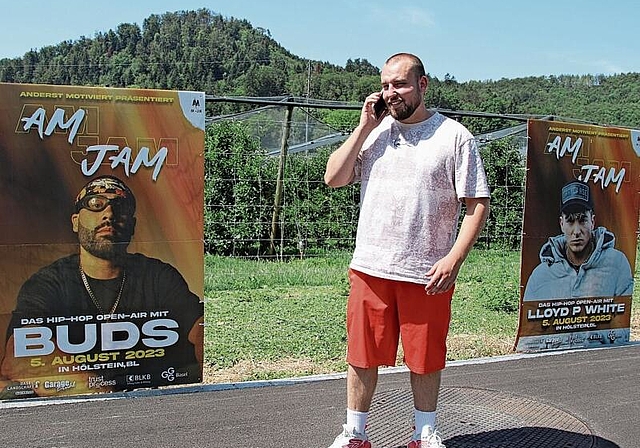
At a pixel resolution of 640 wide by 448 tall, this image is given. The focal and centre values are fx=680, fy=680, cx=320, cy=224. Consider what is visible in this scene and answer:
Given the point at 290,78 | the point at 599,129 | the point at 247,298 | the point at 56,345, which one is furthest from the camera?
the point at 290,78

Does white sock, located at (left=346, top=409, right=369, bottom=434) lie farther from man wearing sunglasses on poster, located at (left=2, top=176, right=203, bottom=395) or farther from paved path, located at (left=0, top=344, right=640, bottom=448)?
man wearing sunglasses on poster, located at (left=2, top=176, right=203, bottom=395)

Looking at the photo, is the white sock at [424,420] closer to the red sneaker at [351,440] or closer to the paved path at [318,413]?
the red sneaker at [351,440]

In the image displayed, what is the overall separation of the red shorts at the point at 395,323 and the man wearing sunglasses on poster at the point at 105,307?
151 cm

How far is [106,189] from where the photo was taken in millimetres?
4016

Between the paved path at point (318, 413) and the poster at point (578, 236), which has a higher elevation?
the poster at point (578, 236)

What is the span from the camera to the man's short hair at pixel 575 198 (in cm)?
552

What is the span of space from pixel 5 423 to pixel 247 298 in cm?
392

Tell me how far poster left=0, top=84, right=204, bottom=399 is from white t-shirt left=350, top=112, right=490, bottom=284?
152 cm

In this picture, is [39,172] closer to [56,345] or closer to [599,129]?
[56,345]

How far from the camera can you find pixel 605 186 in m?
5.69

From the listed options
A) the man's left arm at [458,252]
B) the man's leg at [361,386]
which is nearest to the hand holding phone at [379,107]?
the man's left arm at [458,252]

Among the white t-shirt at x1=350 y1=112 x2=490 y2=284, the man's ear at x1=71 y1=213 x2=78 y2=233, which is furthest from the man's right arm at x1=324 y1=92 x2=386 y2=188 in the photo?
the man's ear at x1=71 y1=213 x2=78 y2=233

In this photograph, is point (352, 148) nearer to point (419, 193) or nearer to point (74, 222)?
point (419, 193)

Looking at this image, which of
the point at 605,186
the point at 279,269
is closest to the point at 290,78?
the point at 279,269
